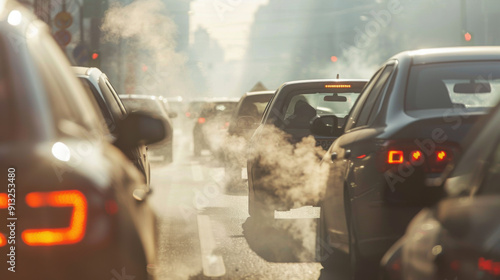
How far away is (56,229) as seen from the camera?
279cm

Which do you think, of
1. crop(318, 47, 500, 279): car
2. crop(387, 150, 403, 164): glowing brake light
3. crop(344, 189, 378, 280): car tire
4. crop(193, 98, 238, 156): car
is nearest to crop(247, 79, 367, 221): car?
crop(318, 47, 500, 279): car

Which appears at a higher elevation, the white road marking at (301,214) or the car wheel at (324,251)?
the car wheel at (324,251)

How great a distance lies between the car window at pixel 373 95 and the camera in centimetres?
683

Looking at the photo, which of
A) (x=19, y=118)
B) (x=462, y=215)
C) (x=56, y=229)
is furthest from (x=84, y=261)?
(x=462, y=215)

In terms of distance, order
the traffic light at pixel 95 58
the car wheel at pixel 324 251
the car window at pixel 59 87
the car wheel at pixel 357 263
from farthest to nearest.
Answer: the traffic light at pixel 95 58 < the car wheel at pixel 324 251 < the car wheel at pixel 357 263 < the car window at pixel 59 87

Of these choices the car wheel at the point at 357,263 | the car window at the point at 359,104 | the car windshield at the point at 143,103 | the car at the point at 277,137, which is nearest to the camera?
the car wheel at the point at 357,263

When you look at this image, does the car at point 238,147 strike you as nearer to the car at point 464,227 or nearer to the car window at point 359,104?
the car window at point 359,104

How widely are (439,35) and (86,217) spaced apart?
8919cm

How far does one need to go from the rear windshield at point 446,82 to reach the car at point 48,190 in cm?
341

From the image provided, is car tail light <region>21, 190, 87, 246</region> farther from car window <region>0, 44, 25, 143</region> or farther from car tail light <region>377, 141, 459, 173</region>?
car tail light <region>377, 141, 459, 173</region>

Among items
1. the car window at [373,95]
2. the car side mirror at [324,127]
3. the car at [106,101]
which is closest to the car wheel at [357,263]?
the car window at [373,95]

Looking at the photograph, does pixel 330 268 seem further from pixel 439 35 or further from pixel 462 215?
pixel 439 35

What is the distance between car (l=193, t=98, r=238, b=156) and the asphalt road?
12.6 meters

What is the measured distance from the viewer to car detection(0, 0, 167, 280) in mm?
2777
